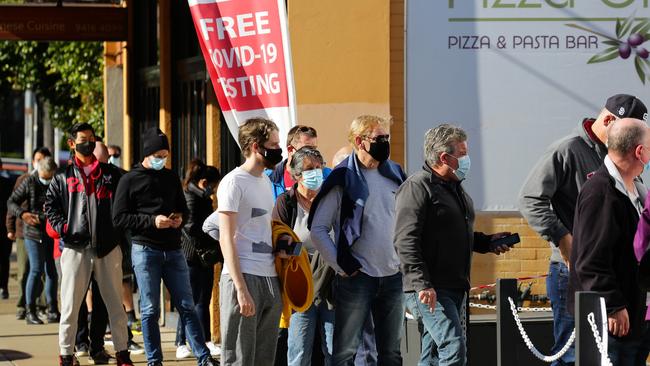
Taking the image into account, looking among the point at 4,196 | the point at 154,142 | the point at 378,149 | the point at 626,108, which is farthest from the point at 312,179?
the point at 4,196

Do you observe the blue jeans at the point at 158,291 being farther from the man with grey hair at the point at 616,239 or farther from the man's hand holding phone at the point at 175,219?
the man with grey hair at the point at 616,239

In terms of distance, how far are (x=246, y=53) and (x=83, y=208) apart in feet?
6.59

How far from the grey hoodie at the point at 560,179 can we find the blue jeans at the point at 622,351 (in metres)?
1.69

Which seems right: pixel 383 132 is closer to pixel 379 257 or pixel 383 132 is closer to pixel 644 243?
pixel 379 257

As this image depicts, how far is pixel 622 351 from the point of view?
22.1 feet

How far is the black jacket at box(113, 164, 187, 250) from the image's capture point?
34.8ft

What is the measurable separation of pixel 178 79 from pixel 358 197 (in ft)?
23.9

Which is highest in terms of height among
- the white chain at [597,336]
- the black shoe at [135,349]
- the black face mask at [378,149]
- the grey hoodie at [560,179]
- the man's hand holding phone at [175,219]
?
the black face mask at [378,149]

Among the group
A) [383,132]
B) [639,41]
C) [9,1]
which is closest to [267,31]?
[383,132]

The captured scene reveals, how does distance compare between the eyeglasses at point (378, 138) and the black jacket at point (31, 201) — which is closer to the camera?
the eyeglasses at point (378, 138)

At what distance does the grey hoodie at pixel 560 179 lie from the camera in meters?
8.44

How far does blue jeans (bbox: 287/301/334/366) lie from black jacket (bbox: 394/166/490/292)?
78 cm

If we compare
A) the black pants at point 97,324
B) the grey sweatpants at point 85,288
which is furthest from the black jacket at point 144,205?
the black pants at point 97,324

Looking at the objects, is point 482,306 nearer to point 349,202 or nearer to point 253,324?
point 349,202
